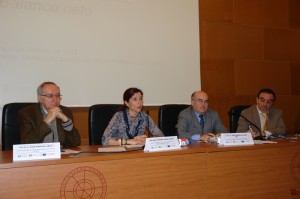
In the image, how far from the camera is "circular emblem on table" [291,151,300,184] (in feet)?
6.95

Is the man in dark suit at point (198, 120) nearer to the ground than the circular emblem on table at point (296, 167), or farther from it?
farther from it

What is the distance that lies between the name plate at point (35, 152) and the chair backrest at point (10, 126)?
0.97 meters

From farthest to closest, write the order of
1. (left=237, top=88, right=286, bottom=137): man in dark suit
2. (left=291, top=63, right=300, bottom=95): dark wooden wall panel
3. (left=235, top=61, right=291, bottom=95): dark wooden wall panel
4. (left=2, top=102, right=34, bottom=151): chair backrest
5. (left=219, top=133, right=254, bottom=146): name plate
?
(left=291, top=63, right=300, bottom=95): dark wooden wall panel < (left=235, top=61, right=291, bottom=95): dark wooden wall panel < (left=237, top=88, right=286, bottom=137): man in dark suit < (left=2, top=102, right=34, bottom=151): chair backrest < (left=219, top=133, right=254, bottom=146): name plate

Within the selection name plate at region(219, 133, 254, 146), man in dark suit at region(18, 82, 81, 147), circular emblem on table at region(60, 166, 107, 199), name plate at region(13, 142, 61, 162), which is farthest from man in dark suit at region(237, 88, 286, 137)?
name plate at region(13, 142, 61, 162)

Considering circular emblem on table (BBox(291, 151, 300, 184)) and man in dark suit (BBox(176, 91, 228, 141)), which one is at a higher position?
man in dark suit (BBox(176, 91, 228, 141))

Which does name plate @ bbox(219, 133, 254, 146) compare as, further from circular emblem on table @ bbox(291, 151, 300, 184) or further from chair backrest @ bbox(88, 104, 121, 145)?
chair backrest @ bbox(88, 104, 121, 145)

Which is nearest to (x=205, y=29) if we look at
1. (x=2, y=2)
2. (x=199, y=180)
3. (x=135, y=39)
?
(x=135, y=39)

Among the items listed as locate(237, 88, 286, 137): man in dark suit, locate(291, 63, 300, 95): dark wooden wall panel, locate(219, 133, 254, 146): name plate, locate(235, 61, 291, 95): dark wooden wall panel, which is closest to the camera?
locate(219, 133, 254, 146): name plate

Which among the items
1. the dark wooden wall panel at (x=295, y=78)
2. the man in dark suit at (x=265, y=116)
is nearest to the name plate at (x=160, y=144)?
the man in dark suit at (x=265, y=116)

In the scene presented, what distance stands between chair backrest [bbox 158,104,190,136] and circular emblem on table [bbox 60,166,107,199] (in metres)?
1.40

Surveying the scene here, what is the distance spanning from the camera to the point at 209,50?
13.3 feet

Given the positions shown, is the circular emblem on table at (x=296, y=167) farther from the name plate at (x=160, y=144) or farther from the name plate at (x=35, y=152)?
the name plate at (x=35, y=152)

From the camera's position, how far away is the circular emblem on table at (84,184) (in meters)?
1.52

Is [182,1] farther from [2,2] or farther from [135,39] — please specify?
[2,2]
